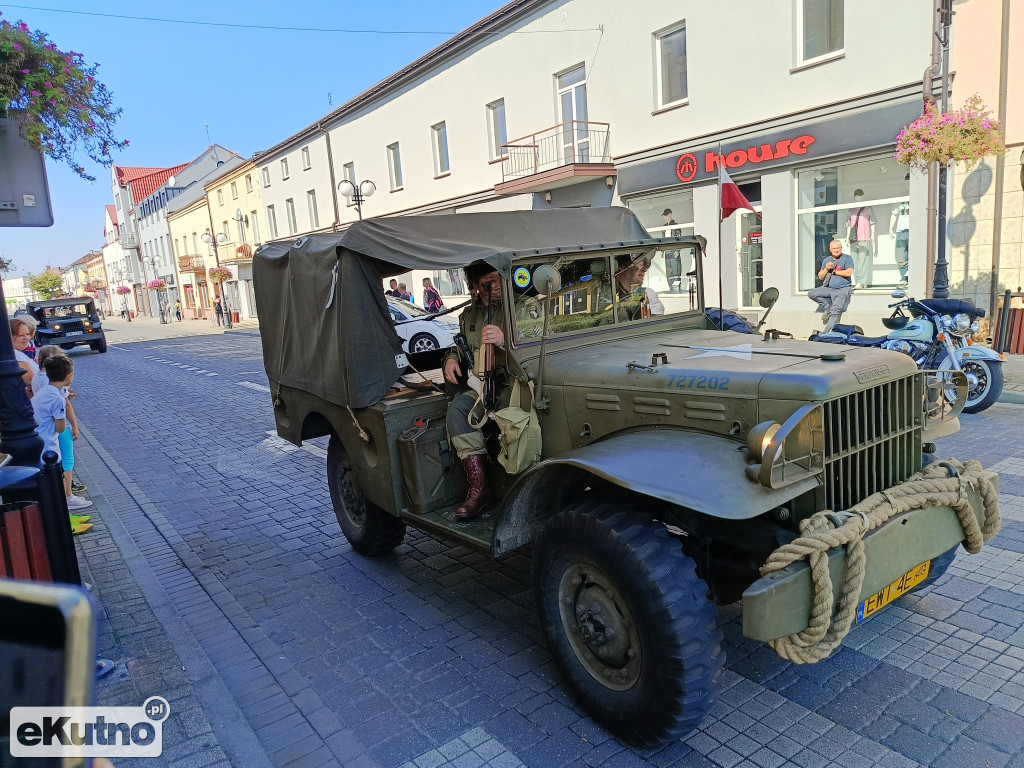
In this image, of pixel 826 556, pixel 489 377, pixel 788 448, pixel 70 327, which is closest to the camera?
pixel 826 556

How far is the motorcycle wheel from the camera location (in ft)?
25.3

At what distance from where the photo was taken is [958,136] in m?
9.12

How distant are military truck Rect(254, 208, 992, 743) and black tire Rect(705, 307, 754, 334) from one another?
9cm

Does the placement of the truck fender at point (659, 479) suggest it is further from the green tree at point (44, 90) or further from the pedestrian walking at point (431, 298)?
the pedestrian walking at point (431, 298)

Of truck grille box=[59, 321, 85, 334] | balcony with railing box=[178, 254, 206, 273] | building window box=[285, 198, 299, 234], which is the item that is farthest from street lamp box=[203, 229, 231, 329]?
truck grille box=[59, 321, 85, 334]

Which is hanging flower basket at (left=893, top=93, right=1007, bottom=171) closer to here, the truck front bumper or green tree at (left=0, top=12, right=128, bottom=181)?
the truck front bumper

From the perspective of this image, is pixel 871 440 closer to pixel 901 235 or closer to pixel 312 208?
pixel 901 235

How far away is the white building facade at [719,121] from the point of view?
1182 cm

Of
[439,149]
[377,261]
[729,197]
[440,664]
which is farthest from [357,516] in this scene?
[439,149]

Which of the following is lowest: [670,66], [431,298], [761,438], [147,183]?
[761,438]

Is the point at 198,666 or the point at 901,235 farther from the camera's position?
the point at 901,235

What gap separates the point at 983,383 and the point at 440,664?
23.2 ft

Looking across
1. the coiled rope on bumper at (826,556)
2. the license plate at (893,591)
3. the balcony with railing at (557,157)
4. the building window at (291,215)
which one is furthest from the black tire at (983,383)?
the building window at (291,215)

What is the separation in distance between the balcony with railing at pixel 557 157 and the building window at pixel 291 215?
58.7ft
